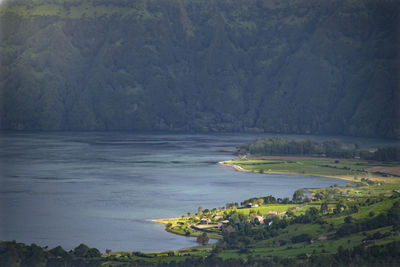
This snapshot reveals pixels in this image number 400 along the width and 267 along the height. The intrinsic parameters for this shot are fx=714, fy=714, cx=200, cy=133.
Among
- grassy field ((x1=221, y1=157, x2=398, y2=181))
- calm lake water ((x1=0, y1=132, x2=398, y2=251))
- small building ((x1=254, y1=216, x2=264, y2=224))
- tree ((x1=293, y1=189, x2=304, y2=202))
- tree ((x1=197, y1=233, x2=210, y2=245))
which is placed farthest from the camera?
grassy field ((x1=221, y1=157, x2=398, y2=181))

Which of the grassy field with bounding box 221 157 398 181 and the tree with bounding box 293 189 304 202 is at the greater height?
the grassy field with bounding box 221 157 398 181

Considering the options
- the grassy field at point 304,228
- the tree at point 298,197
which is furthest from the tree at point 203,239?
the tree at point 298,197

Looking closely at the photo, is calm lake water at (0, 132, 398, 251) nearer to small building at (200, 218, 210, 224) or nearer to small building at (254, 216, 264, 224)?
small building at (200, 218, 210, 224)

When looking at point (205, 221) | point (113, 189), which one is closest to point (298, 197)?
point (205, 221)

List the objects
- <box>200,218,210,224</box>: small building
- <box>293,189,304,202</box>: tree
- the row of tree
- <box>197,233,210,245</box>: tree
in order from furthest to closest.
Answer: the row of tree < <box>293,189,304,202</box>: tree < <box>200,218,210,224</box>: small building < <box>197,233,210,245</box>: tree

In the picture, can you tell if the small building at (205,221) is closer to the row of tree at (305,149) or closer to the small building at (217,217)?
the small building at (217,217)

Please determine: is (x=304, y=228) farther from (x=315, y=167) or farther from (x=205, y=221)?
(x=315, y=167)

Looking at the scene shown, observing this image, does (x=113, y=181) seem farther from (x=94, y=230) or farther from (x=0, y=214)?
(x=94, y=230)

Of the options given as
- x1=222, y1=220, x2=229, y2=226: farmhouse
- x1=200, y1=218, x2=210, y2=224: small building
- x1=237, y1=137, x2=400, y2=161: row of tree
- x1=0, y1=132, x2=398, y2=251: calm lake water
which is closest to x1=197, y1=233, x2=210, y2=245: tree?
x1=0, y1=132, x2=398, y2=251: calm lake water
